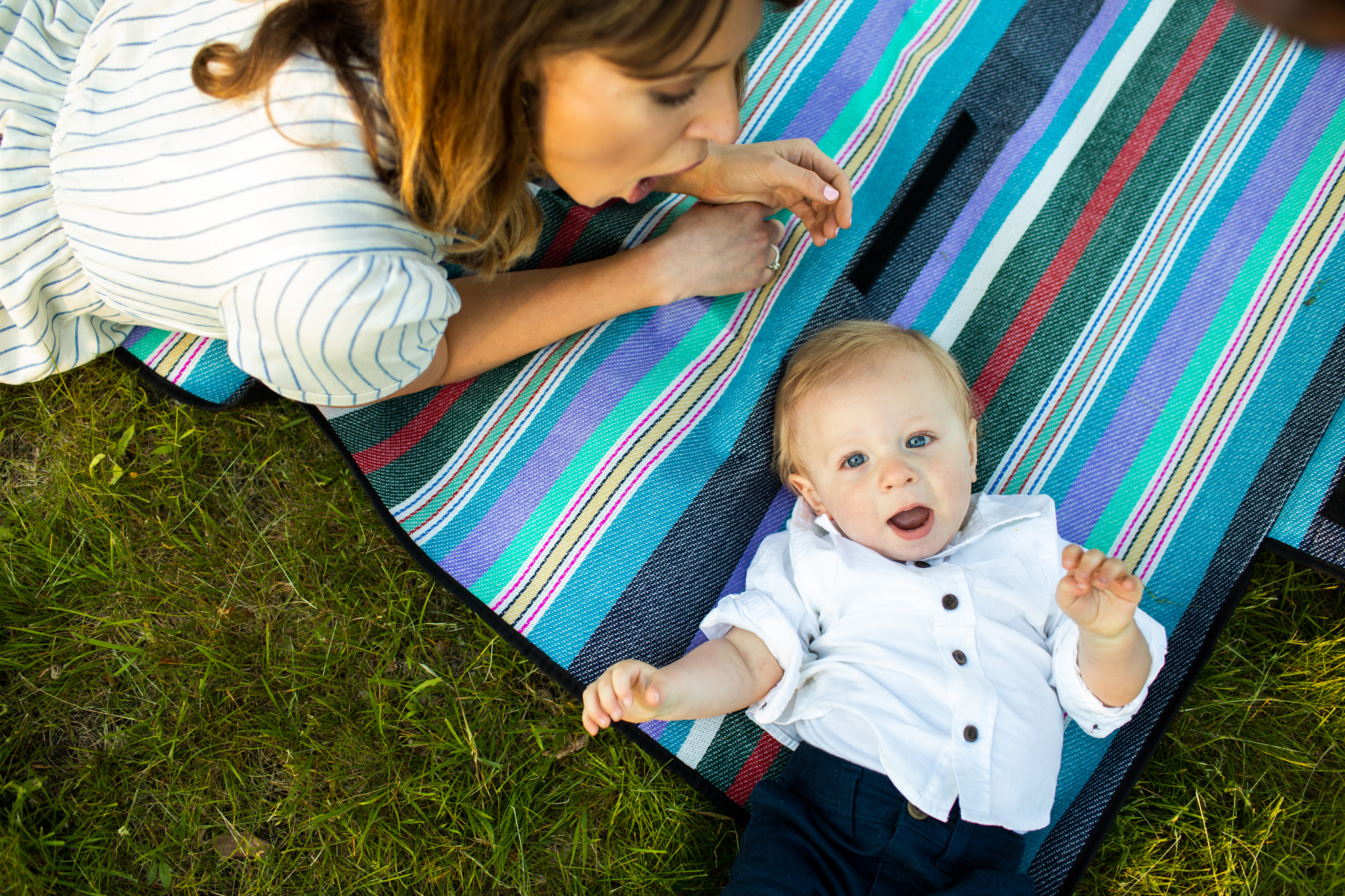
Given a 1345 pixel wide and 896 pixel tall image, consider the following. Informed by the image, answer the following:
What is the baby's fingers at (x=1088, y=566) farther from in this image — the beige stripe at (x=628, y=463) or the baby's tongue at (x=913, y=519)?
the beige stripe at (x=628, y=463)

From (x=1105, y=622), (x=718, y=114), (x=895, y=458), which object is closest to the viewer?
(x=718, y=114)

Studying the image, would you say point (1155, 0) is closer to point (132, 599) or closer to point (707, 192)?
point (707, 192)

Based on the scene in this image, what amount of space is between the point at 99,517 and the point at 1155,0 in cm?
352

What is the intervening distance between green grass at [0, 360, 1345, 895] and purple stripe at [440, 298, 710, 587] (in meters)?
0.20

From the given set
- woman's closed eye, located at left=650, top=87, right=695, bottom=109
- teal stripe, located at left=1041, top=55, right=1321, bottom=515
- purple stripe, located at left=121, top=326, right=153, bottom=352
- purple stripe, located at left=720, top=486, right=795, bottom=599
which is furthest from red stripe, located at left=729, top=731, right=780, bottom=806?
purple stripe, located at left=121, top=326, right=153, bottom=352

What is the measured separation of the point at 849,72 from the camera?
2.77 metres

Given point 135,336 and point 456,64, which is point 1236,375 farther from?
point 135,336

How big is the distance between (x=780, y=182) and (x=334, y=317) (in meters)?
1.20

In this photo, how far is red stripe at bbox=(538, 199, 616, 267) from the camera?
8.50 feet

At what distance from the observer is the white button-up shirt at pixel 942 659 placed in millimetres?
1960

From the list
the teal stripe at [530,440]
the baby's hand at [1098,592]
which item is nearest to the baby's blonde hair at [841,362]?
the teal stripe at [530,440]

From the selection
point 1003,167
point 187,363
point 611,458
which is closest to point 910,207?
→ point 1003,167

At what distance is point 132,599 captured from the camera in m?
2.44

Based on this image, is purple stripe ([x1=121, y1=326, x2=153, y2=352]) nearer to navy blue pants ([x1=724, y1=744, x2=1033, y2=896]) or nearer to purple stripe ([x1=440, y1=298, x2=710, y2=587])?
purple stripe ([x1=440, y1=298, x2=710, y2=587])
